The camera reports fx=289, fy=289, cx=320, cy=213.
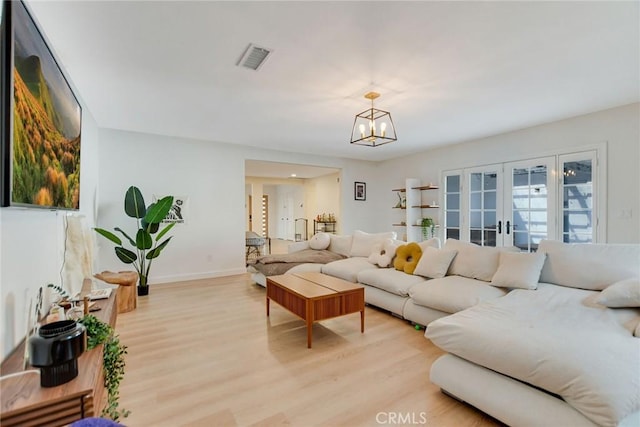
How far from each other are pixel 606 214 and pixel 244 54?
497 centimetres

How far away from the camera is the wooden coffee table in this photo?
9.07 feet

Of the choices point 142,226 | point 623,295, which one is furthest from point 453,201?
point 142,226

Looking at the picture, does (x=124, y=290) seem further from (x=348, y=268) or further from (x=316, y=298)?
(x=348, y=268)

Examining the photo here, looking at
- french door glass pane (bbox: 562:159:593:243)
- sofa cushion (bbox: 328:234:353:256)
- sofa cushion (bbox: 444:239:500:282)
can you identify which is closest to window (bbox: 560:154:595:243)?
french door glass pane (bbox: 562:159:593:243)

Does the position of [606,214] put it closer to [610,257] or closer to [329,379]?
[610,257]

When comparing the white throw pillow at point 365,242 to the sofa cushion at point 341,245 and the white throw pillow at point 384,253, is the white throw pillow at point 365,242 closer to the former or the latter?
the sofa cushion at point 341,245

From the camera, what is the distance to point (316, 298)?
275cm

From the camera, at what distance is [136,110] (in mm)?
3848

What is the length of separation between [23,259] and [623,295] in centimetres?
385

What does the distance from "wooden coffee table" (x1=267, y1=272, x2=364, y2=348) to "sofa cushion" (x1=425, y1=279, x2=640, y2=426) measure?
39.7 inches

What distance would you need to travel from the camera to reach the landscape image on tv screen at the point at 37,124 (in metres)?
1.34

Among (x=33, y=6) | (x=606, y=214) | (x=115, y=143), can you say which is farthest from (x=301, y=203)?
(x=33, y=6)

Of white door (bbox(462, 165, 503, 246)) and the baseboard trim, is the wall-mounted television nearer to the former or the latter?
the baseboard trim

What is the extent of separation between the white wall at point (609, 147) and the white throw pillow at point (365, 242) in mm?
2365
